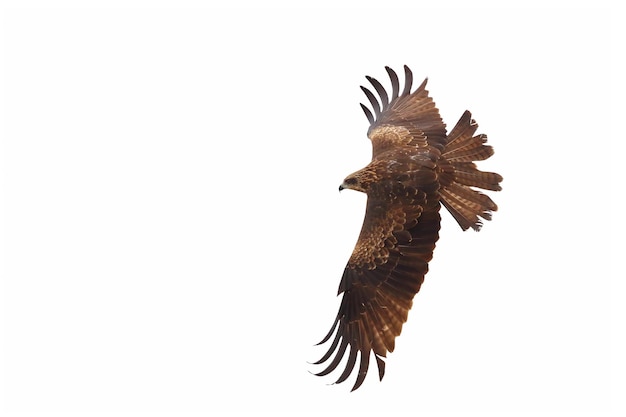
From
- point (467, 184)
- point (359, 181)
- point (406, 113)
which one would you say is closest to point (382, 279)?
point (359, 181)

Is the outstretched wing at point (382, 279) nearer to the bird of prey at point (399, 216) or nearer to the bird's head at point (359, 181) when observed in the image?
the bird of prey at point (399, 216)

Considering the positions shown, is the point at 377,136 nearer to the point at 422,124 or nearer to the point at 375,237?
the point at 422,124

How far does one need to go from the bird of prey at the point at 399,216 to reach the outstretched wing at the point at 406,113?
2cm

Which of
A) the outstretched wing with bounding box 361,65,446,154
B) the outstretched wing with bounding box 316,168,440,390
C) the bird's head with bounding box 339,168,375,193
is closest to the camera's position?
the outstretched wing with bounding box 316,168,440,390

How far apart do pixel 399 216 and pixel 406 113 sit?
1750 millimetres

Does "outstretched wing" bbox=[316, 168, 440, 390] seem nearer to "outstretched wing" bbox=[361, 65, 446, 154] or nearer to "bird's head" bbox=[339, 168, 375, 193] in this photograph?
"bird's head" bbox=[339, 168, 375, 193]

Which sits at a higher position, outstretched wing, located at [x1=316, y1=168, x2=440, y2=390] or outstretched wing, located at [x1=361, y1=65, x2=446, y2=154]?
outstretched wing, located at [x1=361, y1=65, x2=446, y2=154]

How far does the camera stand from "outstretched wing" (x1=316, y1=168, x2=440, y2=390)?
432 inches

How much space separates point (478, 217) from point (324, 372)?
2299mm

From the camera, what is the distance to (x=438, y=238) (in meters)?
11.1

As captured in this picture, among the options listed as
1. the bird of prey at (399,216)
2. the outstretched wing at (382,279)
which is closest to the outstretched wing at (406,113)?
the bird of prey at (399,216)

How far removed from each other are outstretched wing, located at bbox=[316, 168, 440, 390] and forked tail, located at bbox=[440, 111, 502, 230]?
449 mm

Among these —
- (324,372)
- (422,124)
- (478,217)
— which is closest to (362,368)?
(324,372)

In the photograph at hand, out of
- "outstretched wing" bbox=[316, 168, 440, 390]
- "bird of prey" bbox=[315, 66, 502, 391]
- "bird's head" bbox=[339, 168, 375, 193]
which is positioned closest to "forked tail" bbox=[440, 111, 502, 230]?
"bird of prey" bbox=[315, 66, 502, 391]
